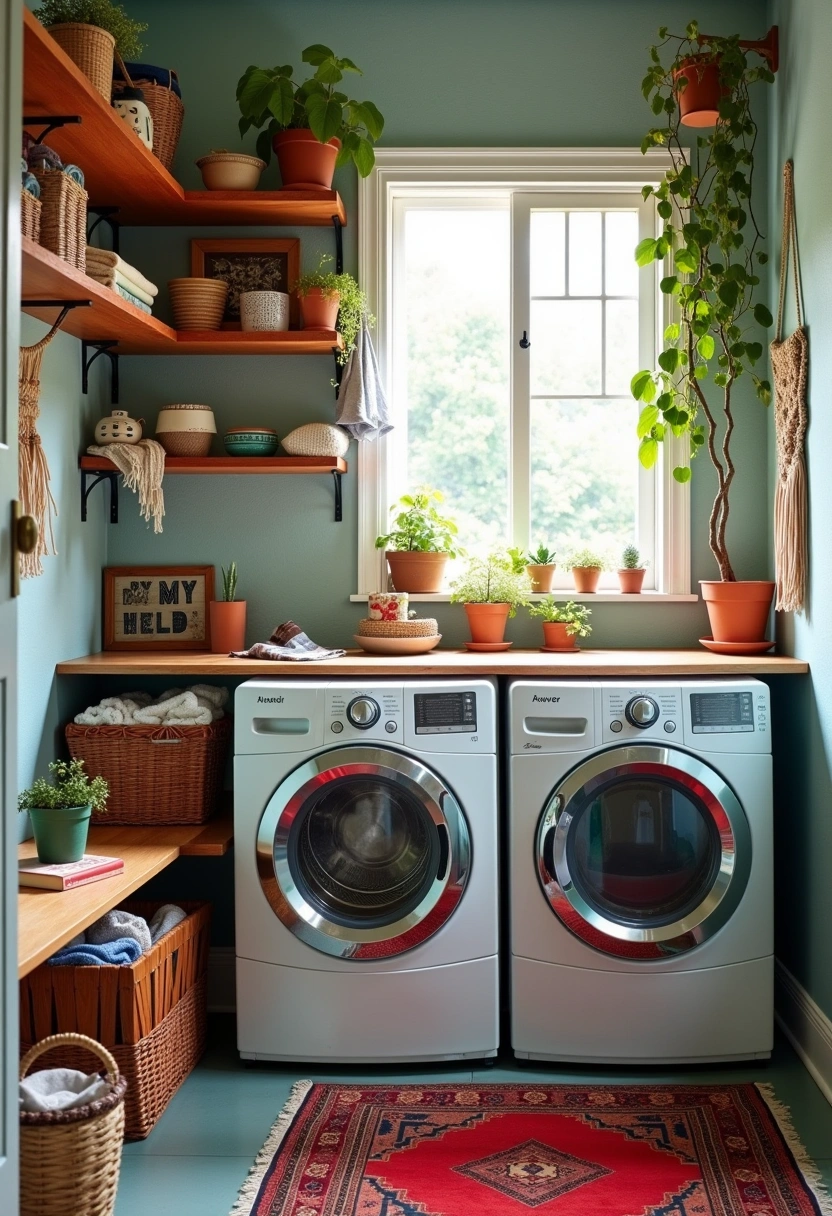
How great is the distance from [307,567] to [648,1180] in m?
1.86

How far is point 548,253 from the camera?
11.4ft

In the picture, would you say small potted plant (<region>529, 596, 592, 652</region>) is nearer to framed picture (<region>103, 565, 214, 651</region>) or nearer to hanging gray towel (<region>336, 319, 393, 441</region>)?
hanging gray towel (<region>336, 319, 393, 441</region>)

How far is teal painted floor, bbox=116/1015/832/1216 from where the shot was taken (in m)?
2.26

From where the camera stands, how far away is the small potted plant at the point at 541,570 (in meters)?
3.34

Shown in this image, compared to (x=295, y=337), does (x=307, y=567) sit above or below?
below

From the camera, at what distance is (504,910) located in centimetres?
304

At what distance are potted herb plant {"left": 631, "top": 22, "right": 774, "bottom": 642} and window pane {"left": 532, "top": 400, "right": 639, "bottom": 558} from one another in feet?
0.53

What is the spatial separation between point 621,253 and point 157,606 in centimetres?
174

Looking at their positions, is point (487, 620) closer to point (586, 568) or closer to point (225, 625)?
point (586, 568)

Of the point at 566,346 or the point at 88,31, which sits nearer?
the point at 88,31

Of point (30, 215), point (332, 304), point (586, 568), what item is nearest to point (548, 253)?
point (332, 304)

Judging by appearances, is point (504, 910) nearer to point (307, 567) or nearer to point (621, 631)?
point (621, 631)

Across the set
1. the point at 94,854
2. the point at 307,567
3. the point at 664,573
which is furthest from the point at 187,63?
the point at 94,854

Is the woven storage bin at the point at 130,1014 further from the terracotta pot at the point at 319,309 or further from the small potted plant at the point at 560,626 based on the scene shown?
the terracotta pot at the point at 319,309
